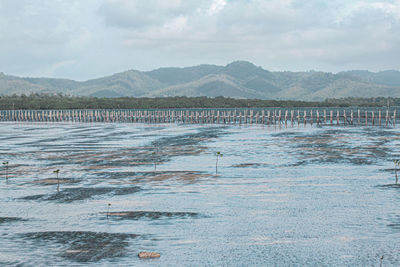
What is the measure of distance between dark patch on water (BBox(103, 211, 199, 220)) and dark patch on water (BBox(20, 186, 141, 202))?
4087mm

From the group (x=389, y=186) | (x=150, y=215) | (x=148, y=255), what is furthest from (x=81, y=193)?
(x=389, y=186)

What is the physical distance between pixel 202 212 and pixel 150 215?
234 cm

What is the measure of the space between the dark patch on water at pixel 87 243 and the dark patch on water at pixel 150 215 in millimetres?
2618

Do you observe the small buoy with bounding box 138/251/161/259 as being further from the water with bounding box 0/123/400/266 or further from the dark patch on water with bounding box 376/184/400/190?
the dark patch on water with bounding box 376/184/400/190

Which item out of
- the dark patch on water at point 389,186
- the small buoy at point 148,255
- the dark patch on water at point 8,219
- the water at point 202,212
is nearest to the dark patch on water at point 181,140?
the water at point 202,212

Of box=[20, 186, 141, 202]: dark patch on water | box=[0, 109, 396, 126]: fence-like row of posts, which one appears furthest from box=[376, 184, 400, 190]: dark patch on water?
box=[0, 109, 396, 126]: fence-like row of posts

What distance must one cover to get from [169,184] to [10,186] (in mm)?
9201

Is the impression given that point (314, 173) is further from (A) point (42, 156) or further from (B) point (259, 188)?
(A) point (42, 156)

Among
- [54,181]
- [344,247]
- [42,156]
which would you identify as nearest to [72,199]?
[54,181]

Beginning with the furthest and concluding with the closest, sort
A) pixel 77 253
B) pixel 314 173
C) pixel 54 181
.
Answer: pixel 314 173
pixel 54 181
pixel 77 253

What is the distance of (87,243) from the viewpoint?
16953 millimetres

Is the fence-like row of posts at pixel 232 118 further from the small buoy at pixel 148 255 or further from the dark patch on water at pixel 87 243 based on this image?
the small buoy at pixel 148 255

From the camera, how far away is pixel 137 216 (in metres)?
20.8

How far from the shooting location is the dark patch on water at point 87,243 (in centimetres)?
1568
